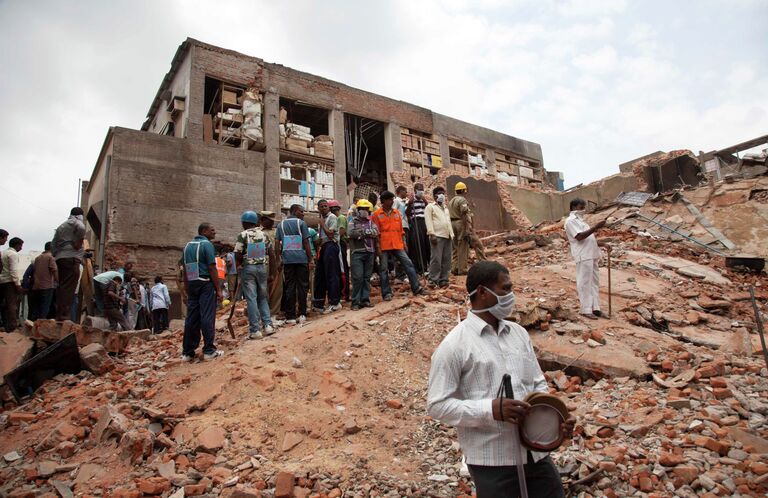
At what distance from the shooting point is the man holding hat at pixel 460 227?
27.0 feet

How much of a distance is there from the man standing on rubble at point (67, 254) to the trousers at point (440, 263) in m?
5.68

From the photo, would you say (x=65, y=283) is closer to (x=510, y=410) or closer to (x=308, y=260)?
(x=308, y=260)

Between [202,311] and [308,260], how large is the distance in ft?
5.98

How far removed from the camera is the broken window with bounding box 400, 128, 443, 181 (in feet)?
65.0

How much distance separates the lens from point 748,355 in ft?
16.2

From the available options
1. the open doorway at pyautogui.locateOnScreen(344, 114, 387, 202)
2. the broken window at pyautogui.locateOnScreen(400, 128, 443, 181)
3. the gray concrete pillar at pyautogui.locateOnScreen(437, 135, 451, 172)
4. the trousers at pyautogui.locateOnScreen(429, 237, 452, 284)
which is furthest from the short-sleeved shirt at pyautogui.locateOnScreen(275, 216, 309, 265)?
the gray concrete pillar at pyautogui.locateOnScreen(437, 135, 451, 172)

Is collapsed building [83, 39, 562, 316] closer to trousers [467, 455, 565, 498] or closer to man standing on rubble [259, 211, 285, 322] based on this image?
man standing on rubble [259, 211, 285, 322]

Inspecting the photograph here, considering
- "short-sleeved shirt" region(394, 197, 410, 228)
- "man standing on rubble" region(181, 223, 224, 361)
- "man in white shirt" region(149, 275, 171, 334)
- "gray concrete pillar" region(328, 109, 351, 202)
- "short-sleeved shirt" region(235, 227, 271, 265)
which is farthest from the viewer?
"gray concrete pillar" region(328, 109, 351, 202)

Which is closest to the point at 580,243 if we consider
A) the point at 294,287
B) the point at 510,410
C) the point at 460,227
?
the point at 460,227

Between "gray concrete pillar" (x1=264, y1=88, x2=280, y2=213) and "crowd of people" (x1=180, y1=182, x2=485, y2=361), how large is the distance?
26.3 ft

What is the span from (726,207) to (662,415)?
10996 mm

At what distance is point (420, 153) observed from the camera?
20.2m

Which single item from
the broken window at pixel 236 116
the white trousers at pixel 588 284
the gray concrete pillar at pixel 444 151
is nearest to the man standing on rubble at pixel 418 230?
the white trousers at pixel 588 284

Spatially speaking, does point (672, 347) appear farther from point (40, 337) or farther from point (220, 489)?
point (40, 337)
